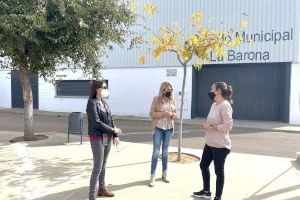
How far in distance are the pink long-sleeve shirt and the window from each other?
1771 centimetres

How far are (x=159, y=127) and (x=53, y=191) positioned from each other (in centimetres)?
196

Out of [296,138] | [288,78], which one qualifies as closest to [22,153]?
[296,138]

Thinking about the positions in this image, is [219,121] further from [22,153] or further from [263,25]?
[263,25]

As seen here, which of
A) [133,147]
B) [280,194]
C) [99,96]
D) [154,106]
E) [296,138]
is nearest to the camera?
[99,96]

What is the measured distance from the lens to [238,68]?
1842 centimetres

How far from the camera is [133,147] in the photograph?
9.91m

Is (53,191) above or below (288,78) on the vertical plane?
below

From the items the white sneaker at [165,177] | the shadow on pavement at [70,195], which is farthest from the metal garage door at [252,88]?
the shadow on pavement at [70,195]


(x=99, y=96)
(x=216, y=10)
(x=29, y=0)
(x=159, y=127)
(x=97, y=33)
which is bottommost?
(x=159, y=127)

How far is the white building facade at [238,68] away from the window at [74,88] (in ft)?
5.58

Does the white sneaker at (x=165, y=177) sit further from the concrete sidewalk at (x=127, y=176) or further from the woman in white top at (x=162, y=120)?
the woman in white top at (x=162, y=120)

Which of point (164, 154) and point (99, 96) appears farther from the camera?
point (164, 154)

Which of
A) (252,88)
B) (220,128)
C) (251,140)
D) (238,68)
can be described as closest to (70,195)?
(220,128)

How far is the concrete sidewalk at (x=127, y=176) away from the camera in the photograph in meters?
5.75
